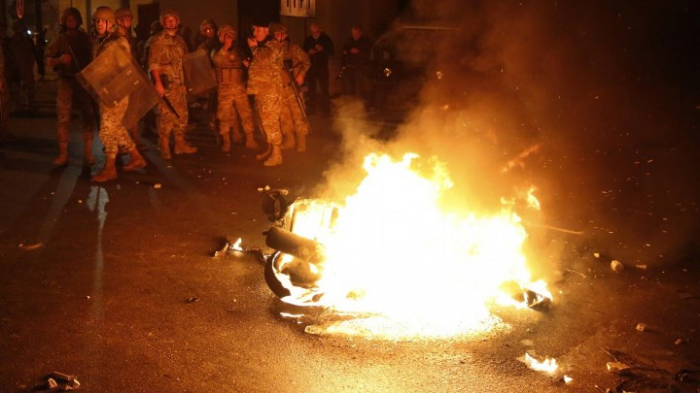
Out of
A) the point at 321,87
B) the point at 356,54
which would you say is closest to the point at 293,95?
the point at 321,87

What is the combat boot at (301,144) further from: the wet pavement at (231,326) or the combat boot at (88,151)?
the wet pavement at (231,326)

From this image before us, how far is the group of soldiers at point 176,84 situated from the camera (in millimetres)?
7652

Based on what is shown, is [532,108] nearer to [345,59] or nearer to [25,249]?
[25,249]

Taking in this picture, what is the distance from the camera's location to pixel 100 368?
3.42 meters

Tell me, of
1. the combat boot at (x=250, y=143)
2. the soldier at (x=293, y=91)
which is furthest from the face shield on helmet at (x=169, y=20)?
the combat boot at (x=250, y=143)

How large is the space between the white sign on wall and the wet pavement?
24.7ft

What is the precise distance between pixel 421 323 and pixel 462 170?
4.43m

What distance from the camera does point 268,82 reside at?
28.8 feet

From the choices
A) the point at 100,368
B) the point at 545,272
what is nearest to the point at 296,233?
the point at 100,368

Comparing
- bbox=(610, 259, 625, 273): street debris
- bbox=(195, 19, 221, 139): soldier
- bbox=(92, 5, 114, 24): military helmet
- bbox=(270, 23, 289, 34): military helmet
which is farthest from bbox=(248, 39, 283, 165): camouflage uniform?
bbox=(610, 259, 625, 273): street debris

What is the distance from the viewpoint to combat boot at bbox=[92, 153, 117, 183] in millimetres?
7754

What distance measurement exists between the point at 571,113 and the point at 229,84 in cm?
507

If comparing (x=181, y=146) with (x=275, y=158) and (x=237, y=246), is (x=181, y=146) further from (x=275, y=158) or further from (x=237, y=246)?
(x=237, y=246)

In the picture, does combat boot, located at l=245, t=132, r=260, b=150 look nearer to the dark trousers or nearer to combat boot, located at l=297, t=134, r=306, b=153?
combat boot, located at l=297, t=134, r=306, b=153
